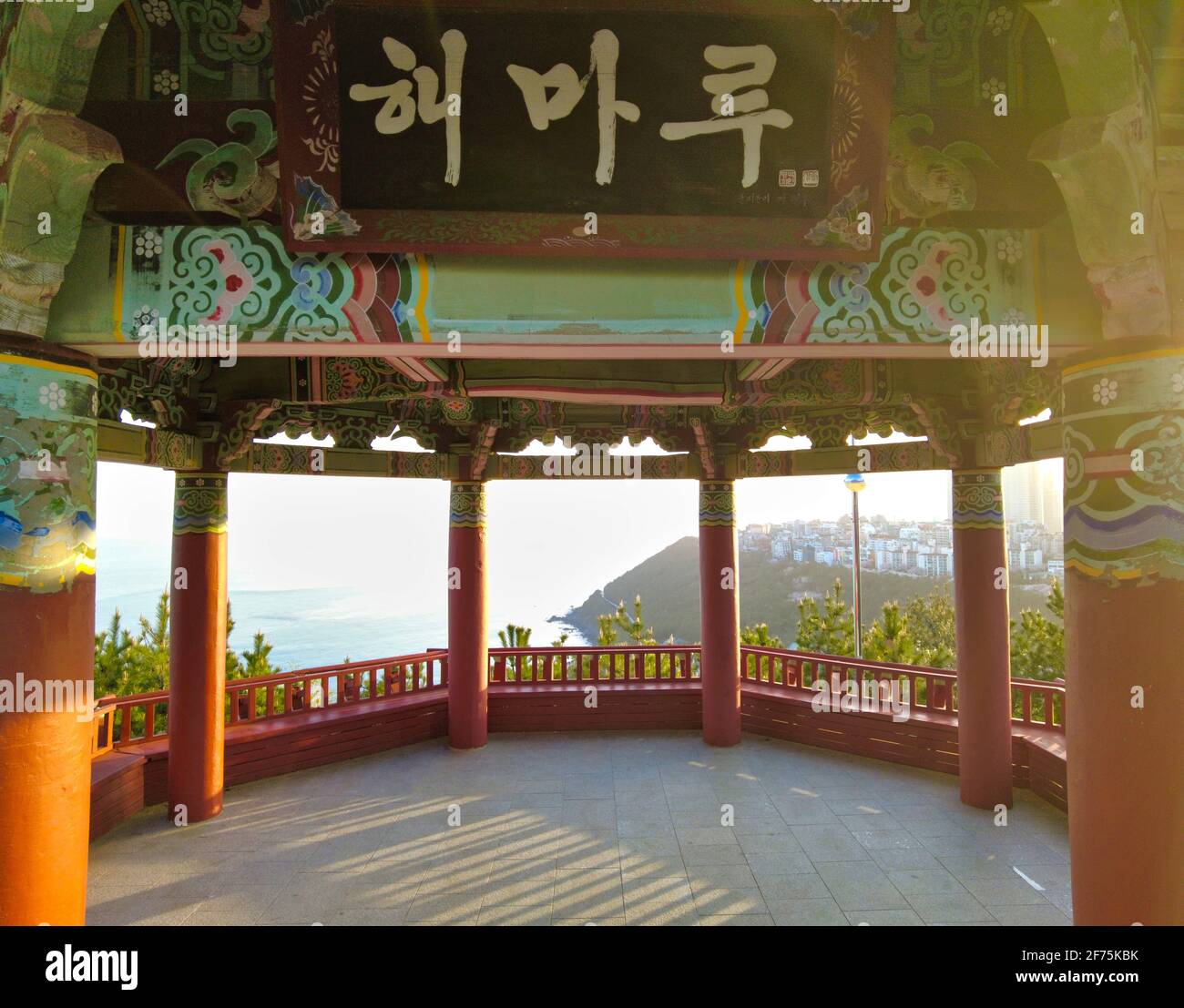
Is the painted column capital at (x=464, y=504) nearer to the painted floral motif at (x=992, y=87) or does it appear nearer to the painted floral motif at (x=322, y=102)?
the painted floral motif at (x=322, y=102)

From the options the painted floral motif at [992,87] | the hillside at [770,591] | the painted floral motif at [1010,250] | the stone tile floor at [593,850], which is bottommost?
the hillside at [770,591]

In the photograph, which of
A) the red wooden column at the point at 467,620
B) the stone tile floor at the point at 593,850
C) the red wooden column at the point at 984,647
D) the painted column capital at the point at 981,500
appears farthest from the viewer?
the red wooden column at the point at 467,620

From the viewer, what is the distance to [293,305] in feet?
9.89

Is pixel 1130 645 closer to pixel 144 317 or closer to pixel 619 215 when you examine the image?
pixel 619 215

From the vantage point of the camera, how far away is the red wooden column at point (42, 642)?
282cm

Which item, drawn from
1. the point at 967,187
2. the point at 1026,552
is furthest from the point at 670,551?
the point at 967,187

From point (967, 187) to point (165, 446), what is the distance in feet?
23.0

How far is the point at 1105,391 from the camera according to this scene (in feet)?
9.91

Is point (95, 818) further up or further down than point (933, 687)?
further down

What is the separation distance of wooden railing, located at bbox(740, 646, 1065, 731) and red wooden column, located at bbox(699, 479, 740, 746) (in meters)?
0.99

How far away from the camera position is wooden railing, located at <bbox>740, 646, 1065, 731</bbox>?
7844 millimetres

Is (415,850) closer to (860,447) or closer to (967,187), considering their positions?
(967,187)

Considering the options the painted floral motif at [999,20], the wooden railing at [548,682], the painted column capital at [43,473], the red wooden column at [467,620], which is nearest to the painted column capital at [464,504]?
the red wooden column at [467,620]

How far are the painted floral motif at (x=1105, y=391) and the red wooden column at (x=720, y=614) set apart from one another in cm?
650
